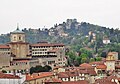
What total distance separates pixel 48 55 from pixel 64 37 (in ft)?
306

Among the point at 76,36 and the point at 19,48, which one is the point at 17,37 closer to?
the point at 19,48

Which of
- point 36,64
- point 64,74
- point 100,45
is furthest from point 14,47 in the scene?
point 100,45

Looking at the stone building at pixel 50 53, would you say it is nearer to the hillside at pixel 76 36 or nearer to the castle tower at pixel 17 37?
the castle tower at pixel 17 37

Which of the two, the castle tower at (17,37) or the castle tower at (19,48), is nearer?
the castle tower at (19,48)

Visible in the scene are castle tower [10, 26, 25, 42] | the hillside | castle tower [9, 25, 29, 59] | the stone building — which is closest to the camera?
the stone building

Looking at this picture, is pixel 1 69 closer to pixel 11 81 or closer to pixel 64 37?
pixel 11 81

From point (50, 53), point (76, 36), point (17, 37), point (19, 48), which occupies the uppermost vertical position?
point (76, 36)

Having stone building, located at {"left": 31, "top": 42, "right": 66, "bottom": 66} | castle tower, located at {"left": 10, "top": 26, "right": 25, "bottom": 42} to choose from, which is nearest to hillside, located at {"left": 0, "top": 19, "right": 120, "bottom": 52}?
stone building, located at {"left": 31, "top": 42, "right": 66, "bottom": 66}

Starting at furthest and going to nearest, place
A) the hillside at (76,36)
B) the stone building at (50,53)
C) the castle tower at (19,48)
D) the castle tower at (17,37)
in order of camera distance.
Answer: the hillside at (76,36) < the castle tower at (17,37) < the castle tower at (19,48) < the stone building at (50,53)

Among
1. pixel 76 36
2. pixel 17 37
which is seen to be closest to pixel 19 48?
pixel 17 37

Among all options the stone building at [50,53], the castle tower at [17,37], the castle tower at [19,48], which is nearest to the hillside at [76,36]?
the stone building at [50,53]

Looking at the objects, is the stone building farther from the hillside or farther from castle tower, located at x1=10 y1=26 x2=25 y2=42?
the hillside

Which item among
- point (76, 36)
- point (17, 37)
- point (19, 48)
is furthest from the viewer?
point (76, 36)

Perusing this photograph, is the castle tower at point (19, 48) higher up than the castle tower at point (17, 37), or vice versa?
the castle tower at point (17, 37)
